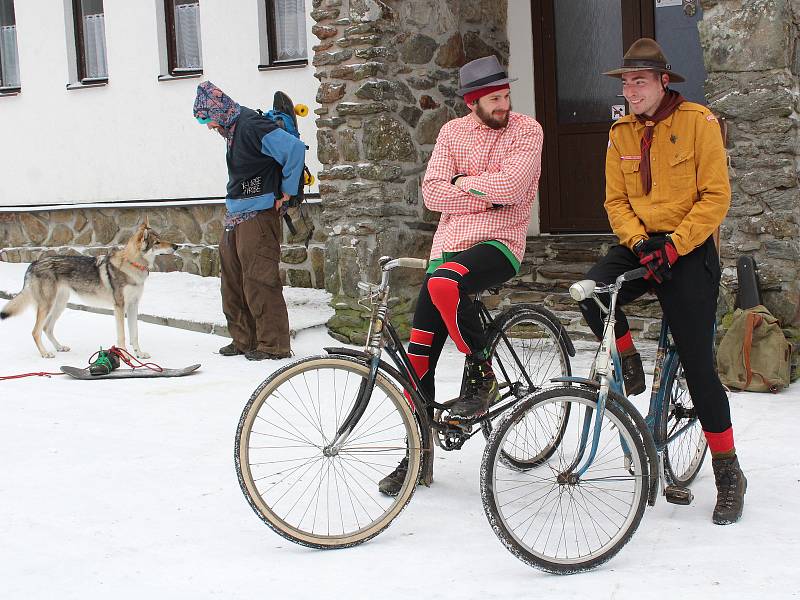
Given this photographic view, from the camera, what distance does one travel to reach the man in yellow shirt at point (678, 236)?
4.55 metres

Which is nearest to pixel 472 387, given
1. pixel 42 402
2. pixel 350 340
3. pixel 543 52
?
pixel 42 402

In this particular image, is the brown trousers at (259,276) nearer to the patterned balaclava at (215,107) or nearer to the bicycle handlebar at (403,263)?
the patterned balaclava at (215,107)

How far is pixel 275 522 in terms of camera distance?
4289 mm

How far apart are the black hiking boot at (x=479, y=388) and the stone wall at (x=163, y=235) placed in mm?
6428

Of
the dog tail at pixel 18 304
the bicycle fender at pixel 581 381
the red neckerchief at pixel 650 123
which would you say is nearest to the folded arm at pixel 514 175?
the red neckerchief at pixel 650 123

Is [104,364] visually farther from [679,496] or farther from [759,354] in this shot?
[679,496]

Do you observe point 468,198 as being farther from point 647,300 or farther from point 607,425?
point 647,300

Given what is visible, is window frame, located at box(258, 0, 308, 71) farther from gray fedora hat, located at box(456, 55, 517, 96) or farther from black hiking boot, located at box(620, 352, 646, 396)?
black hiking boot, located at box(620, 352, 646, 396)

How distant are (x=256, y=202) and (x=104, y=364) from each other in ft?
5.11

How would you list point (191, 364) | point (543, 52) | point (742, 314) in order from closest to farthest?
point (742, 314)
point (191, 364)
point (543, 52)

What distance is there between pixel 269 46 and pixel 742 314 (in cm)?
644

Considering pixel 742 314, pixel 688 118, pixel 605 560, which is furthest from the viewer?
pixel 742 314

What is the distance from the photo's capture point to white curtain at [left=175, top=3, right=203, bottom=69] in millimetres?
12438

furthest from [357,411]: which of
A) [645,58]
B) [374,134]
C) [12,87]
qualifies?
[12,87]
